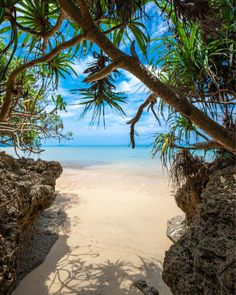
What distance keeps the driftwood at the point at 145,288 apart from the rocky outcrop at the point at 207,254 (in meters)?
0.83

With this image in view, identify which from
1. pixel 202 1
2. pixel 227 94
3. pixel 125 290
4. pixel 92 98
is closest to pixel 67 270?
pixel 125 290

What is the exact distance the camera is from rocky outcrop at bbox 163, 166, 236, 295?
1.09 metres

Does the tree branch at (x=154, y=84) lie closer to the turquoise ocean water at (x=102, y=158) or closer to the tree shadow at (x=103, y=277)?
the tree shadow at (x=103, y=277)

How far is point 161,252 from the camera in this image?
2939mm

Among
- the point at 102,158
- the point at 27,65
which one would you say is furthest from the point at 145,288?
the point at 102,158

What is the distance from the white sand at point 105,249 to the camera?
2.16 metres

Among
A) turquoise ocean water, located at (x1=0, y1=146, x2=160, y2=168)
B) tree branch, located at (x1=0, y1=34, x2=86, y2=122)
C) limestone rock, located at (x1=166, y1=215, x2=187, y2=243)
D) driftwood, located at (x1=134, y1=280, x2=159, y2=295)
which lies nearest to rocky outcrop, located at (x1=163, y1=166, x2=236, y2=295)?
driftwood, located at (x1=134, y1=280, x2=159, y2=295)

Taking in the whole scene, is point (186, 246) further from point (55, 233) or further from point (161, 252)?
point (55, 233)

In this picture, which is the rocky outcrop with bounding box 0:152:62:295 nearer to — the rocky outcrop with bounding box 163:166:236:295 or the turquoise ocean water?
the rocky outcrop with bounding box 163:166:236:295

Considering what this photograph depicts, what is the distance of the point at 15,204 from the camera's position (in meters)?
1.69

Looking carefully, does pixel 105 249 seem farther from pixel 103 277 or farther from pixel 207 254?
pixel 207 254

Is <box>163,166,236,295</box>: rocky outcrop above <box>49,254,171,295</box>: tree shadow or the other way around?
above

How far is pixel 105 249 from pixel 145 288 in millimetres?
967

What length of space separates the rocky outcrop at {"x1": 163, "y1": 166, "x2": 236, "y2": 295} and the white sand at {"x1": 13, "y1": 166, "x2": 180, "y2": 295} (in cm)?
102
